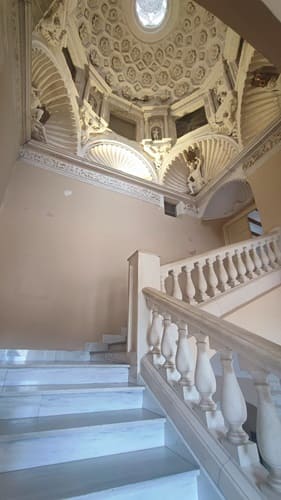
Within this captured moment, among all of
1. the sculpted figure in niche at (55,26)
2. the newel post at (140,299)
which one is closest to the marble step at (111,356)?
the newel post at (140,299)

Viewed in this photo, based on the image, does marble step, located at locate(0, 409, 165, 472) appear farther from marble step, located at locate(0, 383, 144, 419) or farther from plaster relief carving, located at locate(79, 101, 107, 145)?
plaster relief carving, located at locate(79, 101, 107, 145)

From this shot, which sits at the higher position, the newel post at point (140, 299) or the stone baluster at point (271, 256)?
the stone baluster at point (271, 256)

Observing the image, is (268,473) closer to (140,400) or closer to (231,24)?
(140,400)

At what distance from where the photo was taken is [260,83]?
3.76 m

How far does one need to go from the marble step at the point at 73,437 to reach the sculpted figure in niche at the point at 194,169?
4.58 m

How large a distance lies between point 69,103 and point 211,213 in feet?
11.2

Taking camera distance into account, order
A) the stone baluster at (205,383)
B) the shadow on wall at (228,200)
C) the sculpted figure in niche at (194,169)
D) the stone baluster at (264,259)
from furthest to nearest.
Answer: the sculpted figure in niche at (194,169), the shadow on wall at (228,200), the stone baluster at (264,259), the stone baluster at (205,383)

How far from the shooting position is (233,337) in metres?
0.96

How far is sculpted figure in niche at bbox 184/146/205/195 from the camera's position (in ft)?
16.6

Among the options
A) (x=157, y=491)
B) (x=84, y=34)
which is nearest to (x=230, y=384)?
(x=157, y=491)

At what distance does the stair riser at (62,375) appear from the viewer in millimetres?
1479

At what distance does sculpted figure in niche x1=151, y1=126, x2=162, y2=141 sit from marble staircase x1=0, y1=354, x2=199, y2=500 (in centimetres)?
500

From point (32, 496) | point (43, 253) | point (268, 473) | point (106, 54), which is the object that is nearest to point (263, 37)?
point (268, 473)

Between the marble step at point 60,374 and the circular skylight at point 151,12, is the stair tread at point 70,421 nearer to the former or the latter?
the marble step at point 60,374
